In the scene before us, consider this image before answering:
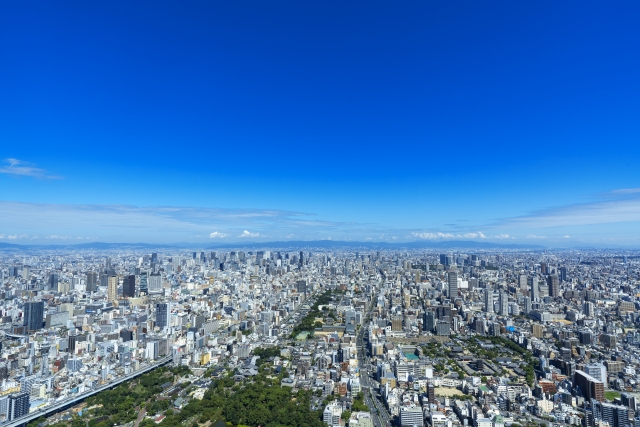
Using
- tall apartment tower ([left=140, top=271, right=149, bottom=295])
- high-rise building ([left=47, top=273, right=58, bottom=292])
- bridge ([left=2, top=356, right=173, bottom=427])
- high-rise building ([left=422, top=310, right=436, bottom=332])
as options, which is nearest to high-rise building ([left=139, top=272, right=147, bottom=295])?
tall apartment tower ([left=140, top=271, right=149, bottom=295])

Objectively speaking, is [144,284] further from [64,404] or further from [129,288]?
[64,404]

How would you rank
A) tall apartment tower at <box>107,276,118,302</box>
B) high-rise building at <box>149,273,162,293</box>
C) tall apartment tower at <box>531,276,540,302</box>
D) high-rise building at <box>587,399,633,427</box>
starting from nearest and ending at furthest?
high-rise building at <box>587,399,633,427</box> < tall apartment tower at <box>107,276,118,302</box> < tall apartment tower at <box>531,276,540,302</box> < high-rise building at <box>149,273,162,293</box>

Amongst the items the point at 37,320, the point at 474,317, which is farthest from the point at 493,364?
the point at 37,320

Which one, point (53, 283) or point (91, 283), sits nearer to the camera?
point (53, 283)

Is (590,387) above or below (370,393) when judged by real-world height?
above

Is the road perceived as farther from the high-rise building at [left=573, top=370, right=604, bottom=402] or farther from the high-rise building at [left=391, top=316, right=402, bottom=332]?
the high-rise building at [left=573, top=370, right=604, bottom=402]

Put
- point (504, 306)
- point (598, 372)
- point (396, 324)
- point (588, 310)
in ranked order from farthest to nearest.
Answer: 1. point (504, 306)
2. point (588, 310)
3. point (396, 324)
4. point (598, 372)

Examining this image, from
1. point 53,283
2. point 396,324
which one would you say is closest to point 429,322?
point 396,324
